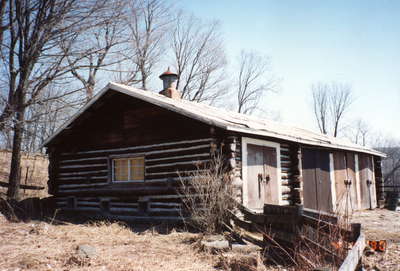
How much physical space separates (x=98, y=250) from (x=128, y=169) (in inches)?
209

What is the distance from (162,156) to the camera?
1122cm

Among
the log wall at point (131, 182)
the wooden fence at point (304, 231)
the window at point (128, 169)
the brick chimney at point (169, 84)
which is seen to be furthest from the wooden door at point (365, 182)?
the wooden fence at point (304, 231)

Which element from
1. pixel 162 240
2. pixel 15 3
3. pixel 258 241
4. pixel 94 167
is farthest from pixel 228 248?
pixel 15 3

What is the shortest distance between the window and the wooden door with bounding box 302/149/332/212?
6.15 metres

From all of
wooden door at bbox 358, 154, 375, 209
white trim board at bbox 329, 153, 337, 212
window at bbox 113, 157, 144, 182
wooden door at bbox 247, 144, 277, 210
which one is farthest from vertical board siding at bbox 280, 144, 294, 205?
wooden door at bbox 358, 154, 375, 209

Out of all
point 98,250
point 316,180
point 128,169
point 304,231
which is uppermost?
point 128,169

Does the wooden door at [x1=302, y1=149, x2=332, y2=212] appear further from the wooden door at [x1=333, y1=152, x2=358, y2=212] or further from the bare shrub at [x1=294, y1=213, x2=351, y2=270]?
the bare shrub at [x1=294, y1=213, x2=351, y2=270]

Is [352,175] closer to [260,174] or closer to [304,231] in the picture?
[260,174]

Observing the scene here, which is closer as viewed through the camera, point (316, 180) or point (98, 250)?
point (98, 250)

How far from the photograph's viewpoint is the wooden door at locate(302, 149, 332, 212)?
13.7 meters

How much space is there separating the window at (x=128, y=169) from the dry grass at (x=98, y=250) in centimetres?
251

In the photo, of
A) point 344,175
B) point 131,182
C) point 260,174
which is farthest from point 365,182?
point 131,182

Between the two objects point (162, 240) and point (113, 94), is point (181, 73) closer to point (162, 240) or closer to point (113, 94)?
point (113, 94)

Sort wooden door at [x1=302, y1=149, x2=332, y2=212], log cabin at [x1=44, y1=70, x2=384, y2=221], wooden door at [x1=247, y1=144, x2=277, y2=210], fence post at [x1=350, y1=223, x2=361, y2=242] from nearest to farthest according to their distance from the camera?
fence post at [x1=350, y1=223, x2=361, y2=242], log cabin at [x1=44, y1=70, x2=384, y2=221], wooden door at [x1=247, y1=144, x2=277, y2=210], wooden door at [x1=302, y1=149, x2=332, y2=212]
